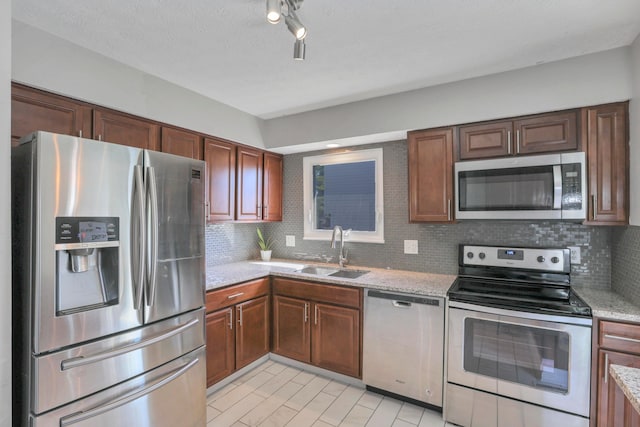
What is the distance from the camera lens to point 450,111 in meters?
2.41

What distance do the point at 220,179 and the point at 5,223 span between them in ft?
5.62

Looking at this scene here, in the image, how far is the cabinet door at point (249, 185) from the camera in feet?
10.1

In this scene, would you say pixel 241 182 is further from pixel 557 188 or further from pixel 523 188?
pixel 557 188

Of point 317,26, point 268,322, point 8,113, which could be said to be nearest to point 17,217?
point 8,113

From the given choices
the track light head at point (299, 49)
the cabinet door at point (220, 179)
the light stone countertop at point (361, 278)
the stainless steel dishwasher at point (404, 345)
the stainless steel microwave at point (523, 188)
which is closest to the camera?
the track light head at point (299, 49)

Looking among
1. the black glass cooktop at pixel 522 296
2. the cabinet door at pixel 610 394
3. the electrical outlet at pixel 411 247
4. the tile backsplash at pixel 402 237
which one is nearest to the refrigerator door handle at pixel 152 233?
the tile backsplash at pixel 402 237

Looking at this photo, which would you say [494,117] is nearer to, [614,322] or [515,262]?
[515,262]

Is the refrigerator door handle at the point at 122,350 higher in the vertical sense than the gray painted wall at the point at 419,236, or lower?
lower

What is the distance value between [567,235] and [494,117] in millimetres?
1021

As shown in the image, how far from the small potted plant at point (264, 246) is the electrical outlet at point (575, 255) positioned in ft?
9.06

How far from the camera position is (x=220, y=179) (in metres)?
2.85

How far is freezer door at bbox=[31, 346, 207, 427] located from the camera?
140cm

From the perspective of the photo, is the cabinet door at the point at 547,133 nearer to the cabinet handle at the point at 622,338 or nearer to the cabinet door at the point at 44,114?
the cabinet handle at the point at 622,338

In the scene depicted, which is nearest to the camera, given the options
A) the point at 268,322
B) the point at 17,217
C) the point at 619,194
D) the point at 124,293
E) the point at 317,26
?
the point at 17,217
